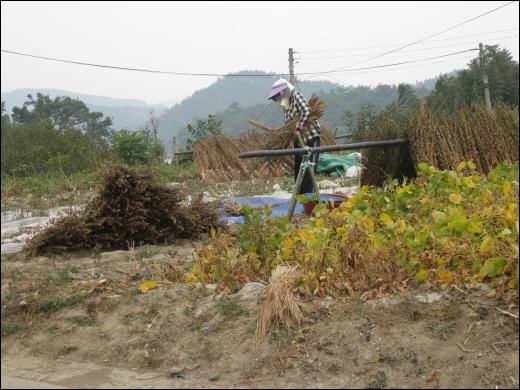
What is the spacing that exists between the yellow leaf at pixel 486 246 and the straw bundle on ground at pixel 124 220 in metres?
2.68

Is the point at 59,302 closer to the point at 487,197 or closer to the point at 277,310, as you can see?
the point at 277,310

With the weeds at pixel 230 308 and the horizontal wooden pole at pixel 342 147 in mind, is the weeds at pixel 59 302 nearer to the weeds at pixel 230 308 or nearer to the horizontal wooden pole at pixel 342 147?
the weeds at pixel 230 308

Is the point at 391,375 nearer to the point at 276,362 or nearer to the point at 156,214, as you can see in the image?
the point at 276,362

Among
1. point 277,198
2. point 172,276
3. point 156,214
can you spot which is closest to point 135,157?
point 277,198

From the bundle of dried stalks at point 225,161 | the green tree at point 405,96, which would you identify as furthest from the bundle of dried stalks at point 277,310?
the green tree at point 405,96

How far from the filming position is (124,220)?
4.68 meters

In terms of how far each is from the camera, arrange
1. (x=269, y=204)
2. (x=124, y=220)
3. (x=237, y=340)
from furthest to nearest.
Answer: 1. (x=269, y=204)
2. (x=124, y=220)
3. (x=237, y=340)

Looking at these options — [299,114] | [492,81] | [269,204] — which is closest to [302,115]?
[299,114]

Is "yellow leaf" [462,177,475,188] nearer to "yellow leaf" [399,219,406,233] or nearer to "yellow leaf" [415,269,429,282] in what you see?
"yellow leaf" [399,219,406,233]

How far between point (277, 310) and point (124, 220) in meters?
2.18

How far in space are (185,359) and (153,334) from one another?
0.28m

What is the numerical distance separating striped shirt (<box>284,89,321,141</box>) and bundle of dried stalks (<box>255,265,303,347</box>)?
3770 mm

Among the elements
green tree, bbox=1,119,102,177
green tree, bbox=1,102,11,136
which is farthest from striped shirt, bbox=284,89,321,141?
green tree, bbox=1,102,11,136

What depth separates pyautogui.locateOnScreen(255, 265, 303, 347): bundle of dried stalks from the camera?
2803mm
